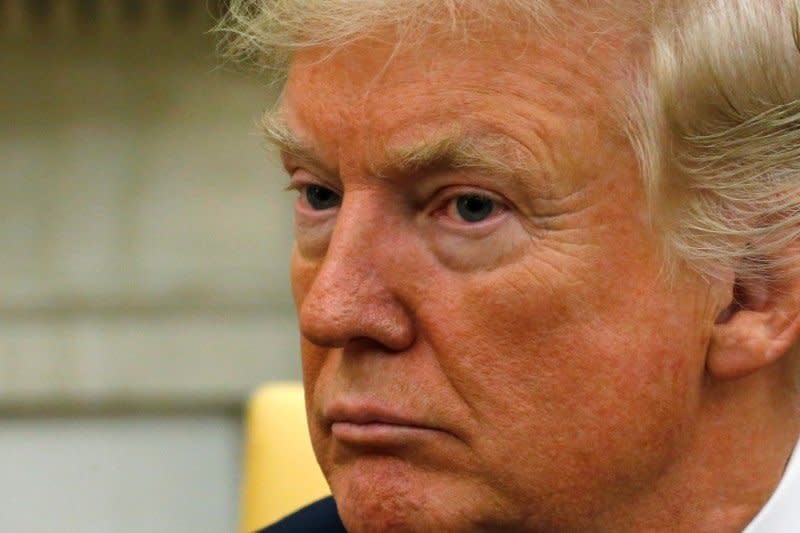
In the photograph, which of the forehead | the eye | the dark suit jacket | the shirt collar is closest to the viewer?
the forehead

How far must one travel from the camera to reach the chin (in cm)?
135

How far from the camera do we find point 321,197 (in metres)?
1.53

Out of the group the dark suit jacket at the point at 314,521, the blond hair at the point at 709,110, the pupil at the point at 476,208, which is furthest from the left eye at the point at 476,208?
the dark suit jacket at the point at 314,521

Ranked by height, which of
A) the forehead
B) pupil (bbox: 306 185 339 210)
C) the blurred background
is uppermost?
the blurred background

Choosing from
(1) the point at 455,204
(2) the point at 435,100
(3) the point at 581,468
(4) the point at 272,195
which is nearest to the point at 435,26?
(2) the point at 435,100

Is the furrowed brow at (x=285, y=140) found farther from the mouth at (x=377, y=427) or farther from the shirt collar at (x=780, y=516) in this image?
the shirt collar at (x=780, y=516)

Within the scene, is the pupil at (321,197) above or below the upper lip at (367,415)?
above

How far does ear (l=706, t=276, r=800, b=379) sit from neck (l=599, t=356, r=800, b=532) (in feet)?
0.11

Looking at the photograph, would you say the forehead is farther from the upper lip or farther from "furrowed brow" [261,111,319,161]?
the upper lip

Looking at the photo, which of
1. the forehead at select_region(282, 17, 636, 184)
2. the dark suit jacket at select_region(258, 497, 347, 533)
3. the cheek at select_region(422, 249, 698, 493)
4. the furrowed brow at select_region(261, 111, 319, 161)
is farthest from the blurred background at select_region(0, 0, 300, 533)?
the cheek at select_region(422, 249, 698, 493)

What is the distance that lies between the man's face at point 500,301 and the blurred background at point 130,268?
2.19m

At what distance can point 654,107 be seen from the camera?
1325 millimetres

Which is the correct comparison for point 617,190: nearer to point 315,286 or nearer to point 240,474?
point 315,286

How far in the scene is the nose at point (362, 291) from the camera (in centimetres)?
135
